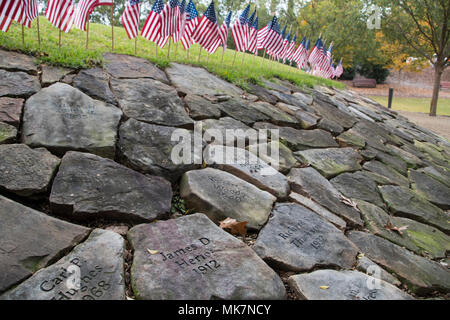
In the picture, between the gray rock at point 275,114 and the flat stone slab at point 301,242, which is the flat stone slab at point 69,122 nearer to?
the flat stone slab at point 301,242

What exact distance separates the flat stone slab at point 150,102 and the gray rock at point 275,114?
4.68 feet

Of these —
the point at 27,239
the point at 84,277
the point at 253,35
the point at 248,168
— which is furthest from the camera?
the point at 253,35

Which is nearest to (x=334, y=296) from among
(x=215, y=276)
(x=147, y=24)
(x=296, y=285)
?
(x=296, y=285)

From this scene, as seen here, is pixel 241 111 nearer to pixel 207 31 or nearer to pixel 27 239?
pixel 207 31

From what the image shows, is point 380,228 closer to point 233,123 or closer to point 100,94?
point 233,123

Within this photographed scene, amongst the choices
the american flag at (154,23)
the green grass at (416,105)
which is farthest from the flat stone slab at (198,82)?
the green grass at (416,105)

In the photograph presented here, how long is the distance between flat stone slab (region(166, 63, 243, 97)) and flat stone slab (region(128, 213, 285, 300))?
8.60 feet

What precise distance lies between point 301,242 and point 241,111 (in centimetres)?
250

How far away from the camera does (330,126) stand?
5672mm

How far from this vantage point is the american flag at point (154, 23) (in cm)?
560

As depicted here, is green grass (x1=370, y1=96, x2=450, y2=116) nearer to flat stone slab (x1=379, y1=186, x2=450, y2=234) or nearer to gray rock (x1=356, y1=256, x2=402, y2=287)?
flat stone slab (x1=379, y1=186, x2=450, y2=234)

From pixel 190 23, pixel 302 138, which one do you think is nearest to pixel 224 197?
pixel 302 138

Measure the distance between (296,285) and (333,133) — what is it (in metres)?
3.81
